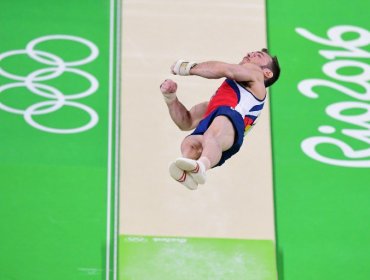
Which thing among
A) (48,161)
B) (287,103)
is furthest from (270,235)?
(48,161)

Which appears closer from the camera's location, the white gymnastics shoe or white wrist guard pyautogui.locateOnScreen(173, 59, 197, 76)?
the white gymnastics shoe

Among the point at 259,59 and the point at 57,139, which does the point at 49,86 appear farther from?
the point at 259,59

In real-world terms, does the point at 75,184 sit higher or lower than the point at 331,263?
higher

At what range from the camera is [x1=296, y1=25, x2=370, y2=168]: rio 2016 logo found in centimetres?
920

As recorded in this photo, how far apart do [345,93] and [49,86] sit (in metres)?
2.58

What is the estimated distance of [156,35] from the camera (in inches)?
367

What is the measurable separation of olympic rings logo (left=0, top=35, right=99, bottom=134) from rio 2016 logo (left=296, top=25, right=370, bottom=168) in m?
1.83

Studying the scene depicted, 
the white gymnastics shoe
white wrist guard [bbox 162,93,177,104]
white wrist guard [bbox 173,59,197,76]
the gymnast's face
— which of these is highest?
white wrist guard [bbox 173,59,197,76]

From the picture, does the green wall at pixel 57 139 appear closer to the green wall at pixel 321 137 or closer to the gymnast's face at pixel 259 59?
the green wall at pixel 321 137

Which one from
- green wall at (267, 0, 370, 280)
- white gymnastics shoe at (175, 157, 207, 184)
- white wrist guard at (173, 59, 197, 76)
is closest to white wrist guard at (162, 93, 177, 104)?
white wrist guard at (173, 59, 197, 76)

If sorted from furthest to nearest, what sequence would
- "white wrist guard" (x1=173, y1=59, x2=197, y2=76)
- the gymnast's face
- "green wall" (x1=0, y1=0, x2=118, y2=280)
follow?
"green wall" (x1=0, y1=0, x2=118, y2=280), the gymnast's face, "white wrist guard" (x1=173, y1=59, x2=197, y2=76)

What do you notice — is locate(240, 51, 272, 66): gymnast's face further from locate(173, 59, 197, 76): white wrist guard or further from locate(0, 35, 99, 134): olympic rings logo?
locate(0, 35, 99, 134): olympic rings logo

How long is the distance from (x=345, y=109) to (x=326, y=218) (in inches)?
43.2

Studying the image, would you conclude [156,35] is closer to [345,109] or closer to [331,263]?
[345,109]
